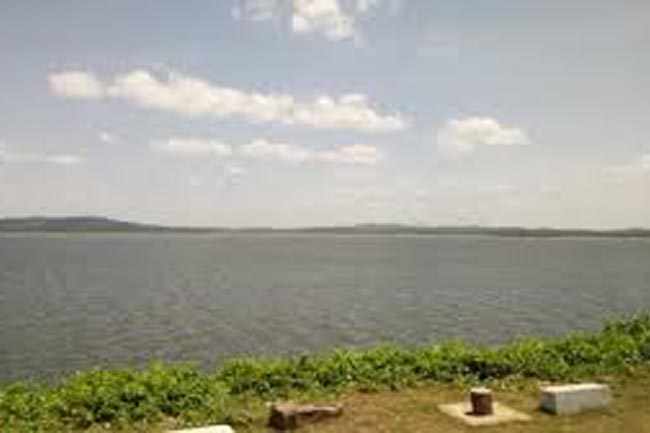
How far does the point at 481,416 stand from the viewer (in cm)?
1387

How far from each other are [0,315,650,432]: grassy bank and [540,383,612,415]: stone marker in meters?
2.63

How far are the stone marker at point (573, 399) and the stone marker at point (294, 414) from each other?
3.71 m

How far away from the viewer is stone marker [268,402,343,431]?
42.5 ft

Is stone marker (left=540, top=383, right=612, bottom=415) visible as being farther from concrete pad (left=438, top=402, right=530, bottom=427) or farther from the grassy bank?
the grassy bank

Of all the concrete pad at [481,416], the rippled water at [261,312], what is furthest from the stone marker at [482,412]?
the rippled water at [261,312]

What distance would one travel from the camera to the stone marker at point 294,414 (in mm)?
12961

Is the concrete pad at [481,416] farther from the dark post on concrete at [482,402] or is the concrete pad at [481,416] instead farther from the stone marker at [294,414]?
the stone marker at [294,414]

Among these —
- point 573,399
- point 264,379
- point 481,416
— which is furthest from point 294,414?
point 573,399

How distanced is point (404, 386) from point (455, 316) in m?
37.5

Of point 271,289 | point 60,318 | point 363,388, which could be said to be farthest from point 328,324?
point 363,388

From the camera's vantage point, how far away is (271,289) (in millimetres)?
77562

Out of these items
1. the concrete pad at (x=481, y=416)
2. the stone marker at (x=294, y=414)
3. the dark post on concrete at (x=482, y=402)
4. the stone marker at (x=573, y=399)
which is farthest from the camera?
the stone marker at (x=573, y=399)

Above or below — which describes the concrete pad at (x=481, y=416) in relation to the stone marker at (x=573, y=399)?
below

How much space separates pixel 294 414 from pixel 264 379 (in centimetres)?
294
